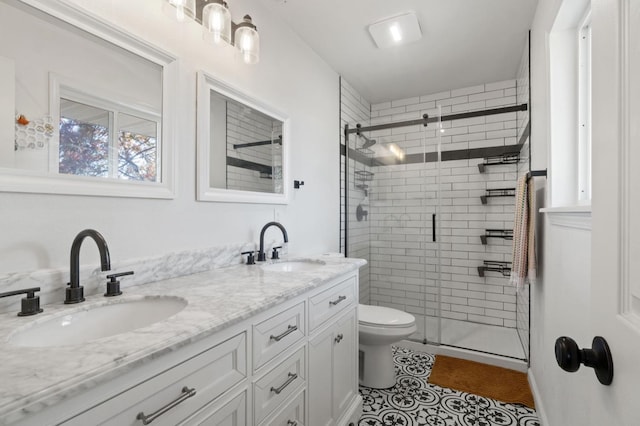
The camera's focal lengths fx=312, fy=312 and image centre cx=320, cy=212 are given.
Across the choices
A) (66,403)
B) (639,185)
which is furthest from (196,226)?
(639,185)

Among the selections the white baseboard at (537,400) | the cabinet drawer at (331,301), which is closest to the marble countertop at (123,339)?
the cabinet drawer at (331,301)

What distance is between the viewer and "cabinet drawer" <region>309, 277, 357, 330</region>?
144 centimetres

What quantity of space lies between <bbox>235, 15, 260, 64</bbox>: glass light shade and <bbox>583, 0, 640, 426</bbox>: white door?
5.02ft

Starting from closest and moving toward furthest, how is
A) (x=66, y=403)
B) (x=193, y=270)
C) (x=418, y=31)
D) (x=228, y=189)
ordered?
1. (x=66, y=403)
2. (x=193, y=270)
3. (x=228, y=189)
4. (x=418, y=31)

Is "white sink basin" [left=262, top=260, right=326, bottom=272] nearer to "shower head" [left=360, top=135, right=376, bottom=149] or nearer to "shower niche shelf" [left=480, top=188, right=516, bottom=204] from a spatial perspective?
"shower head" [left=360, top=135, right=376, bottom=149]

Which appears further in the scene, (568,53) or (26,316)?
(568,53)

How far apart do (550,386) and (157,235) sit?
6.97 feet

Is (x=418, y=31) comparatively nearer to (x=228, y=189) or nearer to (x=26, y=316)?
(x=228, y=189)

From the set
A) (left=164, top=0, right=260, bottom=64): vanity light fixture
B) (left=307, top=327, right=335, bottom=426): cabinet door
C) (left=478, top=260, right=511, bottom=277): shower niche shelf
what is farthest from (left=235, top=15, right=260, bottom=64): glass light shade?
(left=478, top=260, right=511, bottom=277): shower niche shelf

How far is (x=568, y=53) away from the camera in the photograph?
1585 mm

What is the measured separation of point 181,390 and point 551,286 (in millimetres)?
1742

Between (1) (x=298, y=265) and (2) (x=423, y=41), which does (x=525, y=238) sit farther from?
(2) (x=423, y=41)

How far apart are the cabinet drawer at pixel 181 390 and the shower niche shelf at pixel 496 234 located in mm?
2996

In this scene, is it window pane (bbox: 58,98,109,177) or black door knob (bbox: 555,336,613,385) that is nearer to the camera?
black door knob (bbox: 555,336,613,385)
